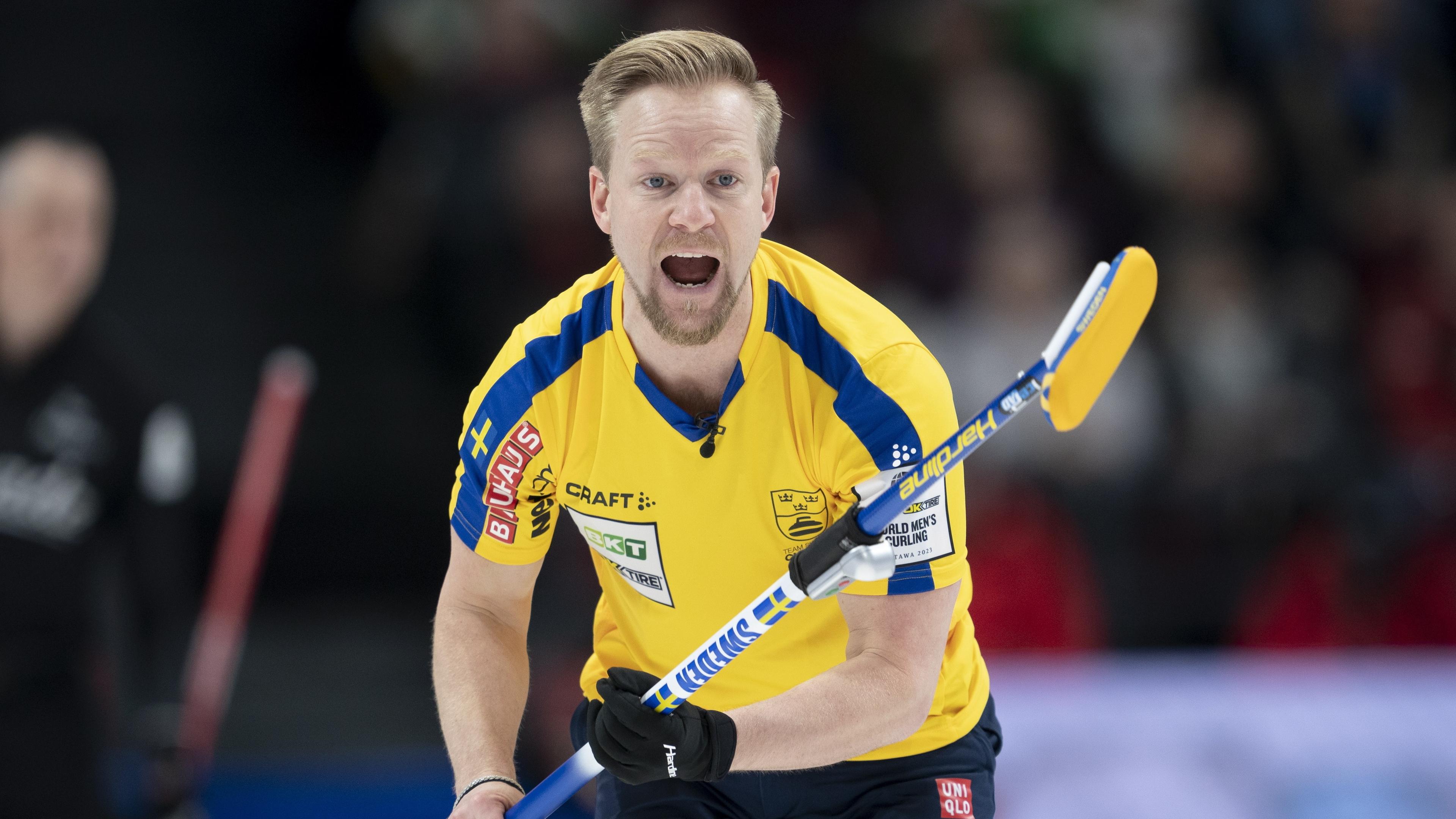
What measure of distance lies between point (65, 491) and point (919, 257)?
4383 millimetres

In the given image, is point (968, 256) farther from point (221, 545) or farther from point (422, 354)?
point (221, 545)

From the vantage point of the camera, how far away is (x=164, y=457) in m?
5.75

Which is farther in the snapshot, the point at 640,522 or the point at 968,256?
the point at 968,256

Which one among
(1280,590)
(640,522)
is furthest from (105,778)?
(1280,590)

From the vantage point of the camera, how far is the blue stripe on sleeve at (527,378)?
3.30 m

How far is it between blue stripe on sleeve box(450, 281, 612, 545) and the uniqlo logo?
119 centimetres

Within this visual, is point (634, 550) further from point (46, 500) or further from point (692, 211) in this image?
point (46, 500)

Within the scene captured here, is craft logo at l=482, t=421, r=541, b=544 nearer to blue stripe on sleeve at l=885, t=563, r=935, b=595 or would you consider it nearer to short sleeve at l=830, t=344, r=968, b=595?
short sleeve at l=830, t=344, r=968, b=595

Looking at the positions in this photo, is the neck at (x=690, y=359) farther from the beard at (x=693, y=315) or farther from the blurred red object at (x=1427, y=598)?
the blurred red object at (x=1427, y=598)

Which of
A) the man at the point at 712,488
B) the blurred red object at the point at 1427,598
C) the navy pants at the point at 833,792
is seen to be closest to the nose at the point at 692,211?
the man at the point at 712,488

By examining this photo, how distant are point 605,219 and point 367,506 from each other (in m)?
5.42

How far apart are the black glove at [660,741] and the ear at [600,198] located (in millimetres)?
1056

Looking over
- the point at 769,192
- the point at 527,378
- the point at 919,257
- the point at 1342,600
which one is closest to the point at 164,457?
the point at 527,378

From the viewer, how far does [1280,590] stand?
7.22m
